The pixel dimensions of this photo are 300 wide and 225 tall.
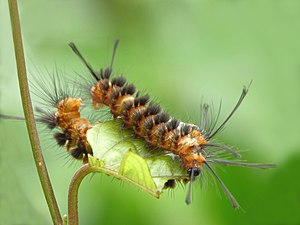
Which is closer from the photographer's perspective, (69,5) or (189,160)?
(189,160)

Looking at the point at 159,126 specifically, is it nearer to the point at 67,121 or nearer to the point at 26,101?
the point at 67,121

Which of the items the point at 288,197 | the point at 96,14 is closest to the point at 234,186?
the point at 288,197

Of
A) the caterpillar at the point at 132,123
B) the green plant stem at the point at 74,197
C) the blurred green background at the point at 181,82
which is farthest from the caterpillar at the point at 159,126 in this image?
the blurred green background at the point at 181,82

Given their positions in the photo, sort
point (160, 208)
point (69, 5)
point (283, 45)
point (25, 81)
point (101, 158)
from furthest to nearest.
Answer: point (69, 5)
point (283, 45)
point (160, 208)
point (101, 158)
point (25, 81)

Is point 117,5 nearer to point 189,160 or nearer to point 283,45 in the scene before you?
point 283,45

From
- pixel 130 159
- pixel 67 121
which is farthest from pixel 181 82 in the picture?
pixel 130 159

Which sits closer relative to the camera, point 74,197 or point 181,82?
point 74,197
